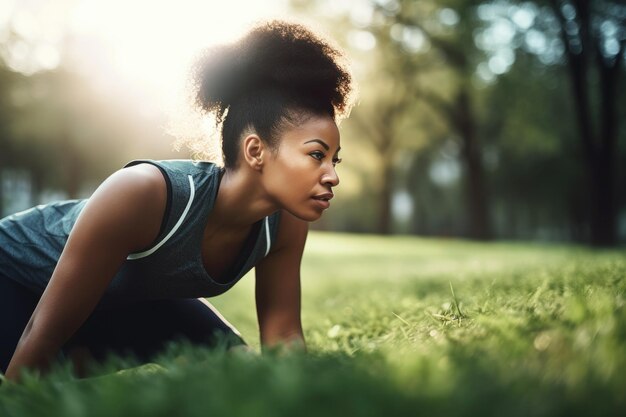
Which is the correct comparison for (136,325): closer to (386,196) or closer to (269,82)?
(269,82)

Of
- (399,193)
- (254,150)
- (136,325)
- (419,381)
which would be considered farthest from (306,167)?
(399,193)

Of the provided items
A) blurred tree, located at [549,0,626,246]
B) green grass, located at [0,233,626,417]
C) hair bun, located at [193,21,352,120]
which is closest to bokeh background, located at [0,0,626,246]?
blurred tree, located at [549,0,626,246]

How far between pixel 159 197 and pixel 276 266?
37.0 inches

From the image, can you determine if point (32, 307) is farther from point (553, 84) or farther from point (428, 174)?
point (428, 174)

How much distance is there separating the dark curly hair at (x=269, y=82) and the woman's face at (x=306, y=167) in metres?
0.05

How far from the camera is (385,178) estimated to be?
30.1m

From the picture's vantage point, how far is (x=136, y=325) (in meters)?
3.22

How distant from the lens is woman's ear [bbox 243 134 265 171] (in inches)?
109

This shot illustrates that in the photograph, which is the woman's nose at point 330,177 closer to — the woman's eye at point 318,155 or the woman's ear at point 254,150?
the woman's eye at point 318,155

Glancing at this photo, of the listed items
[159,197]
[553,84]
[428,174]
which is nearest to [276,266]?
[159,197]

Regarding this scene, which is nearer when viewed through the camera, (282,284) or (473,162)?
(282,284)

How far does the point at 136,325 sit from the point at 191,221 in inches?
32.1

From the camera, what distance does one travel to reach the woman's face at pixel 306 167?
2740 mm

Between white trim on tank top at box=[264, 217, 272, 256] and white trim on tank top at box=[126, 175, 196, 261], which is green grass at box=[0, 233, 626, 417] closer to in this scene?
white trim on tank top at box=[126, 175, 196, 261]
